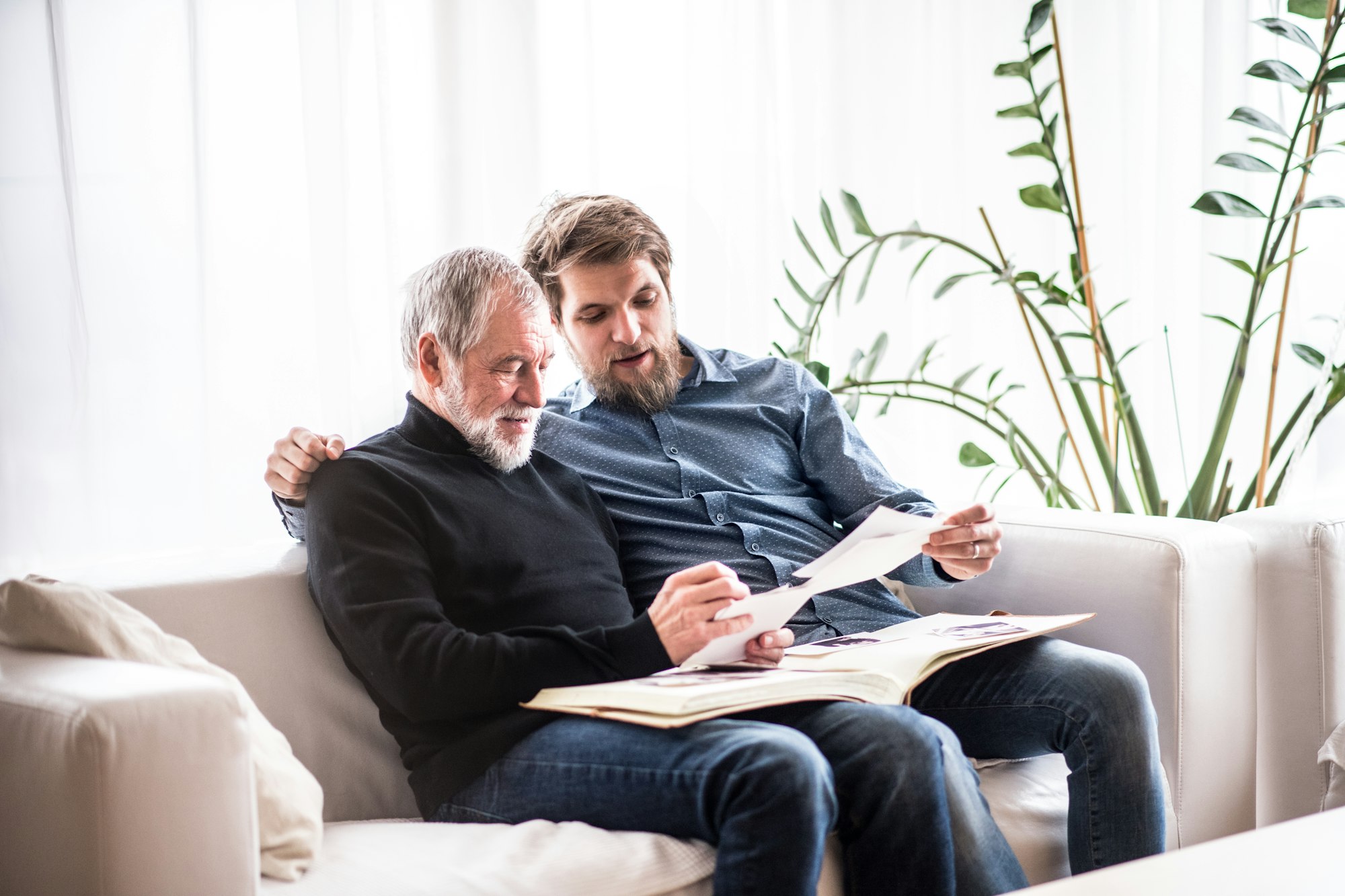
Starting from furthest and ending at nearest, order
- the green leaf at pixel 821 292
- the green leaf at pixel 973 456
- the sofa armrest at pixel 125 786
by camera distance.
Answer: the green leaf at pixel 973 456 < the green leaf at pixel 821 292 < the sofa armrest at pixel 125 786

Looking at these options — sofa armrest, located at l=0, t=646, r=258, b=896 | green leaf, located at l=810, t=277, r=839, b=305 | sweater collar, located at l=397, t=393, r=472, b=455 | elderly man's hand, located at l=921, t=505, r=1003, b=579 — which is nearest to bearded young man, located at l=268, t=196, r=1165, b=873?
elderly man's hand, located at l=921, t=505, r=1003, b=579

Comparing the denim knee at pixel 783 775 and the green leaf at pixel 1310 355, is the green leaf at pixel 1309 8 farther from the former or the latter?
the denim knee at pixel 783 775

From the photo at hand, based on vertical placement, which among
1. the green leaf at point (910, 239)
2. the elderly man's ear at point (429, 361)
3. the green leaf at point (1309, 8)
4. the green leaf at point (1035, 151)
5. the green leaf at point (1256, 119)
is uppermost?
the green leaf at point (1309, 8)

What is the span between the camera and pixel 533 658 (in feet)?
4.12

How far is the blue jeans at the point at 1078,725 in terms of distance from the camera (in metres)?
1.30

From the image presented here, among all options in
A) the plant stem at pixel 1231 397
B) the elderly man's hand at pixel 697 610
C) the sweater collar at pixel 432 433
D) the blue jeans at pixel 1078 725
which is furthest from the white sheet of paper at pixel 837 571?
the plant stem at pixel 1231 397

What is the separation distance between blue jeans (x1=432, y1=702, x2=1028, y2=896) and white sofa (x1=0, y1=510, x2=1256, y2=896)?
4 cm

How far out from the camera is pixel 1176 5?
9.52ft

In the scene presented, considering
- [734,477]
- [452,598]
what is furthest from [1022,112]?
[452,598]

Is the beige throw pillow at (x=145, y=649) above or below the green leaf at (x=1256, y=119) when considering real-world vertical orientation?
below

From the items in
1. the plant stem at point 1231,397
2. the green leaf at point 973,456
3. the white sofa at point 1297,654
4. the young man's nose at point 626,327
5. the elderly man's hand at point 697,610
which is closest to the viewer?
the elderly man's hand at point 697,610

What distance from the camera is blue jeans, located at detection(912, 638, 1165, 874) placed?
1.30 metres

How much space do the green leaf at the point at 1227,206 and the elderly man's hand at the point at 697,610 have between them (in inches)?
51.6

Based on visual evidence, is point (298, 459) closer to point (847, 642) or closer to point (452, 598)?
point (452, 598)
